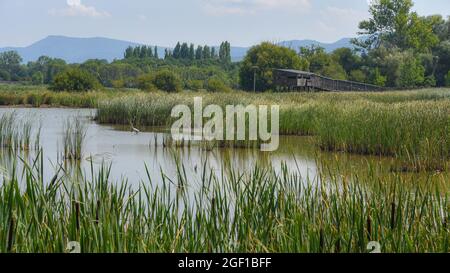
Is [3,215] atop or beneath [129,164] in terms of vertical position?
atop

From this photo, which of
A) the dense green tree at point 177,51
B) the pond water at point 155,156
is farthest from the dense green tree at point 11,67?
the pond water at point 155,156

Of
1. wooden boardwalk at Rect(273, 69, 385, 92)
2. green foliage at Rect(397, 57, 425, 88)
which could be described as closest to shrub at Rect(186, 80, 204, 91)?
wooden boardwalk at Rect(273, 69, 385, 92)

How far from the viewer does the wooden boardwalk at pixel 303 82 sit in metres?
40.8

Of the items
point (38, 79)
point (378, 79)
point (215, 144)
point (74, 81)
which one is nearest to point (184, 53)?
point (38, 79)

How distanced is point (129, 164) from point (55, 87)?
26227 mm

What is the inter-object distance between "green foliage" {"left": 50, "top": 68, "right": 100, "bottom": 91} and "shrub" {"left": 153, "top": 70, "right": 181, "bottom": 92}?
3.26 m

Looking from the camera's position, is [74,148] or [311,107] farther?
[311,107]

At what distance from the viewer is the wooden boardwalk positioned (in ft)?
134

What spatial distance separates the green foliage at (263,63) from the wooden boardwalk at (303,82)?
70 cm

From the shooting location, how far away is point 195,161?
11.8m

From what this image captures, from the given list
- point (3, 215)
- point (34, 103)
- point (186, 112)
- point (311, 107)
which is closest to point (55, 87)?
point (34, 103)

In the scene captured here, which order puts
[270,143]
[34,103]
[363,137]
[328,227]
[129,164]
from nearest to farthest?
[328,227] → [129,164] → [363,137] → [270,143] → [34,103]

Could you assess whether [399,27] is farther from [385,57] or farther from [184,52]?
[184,52]
